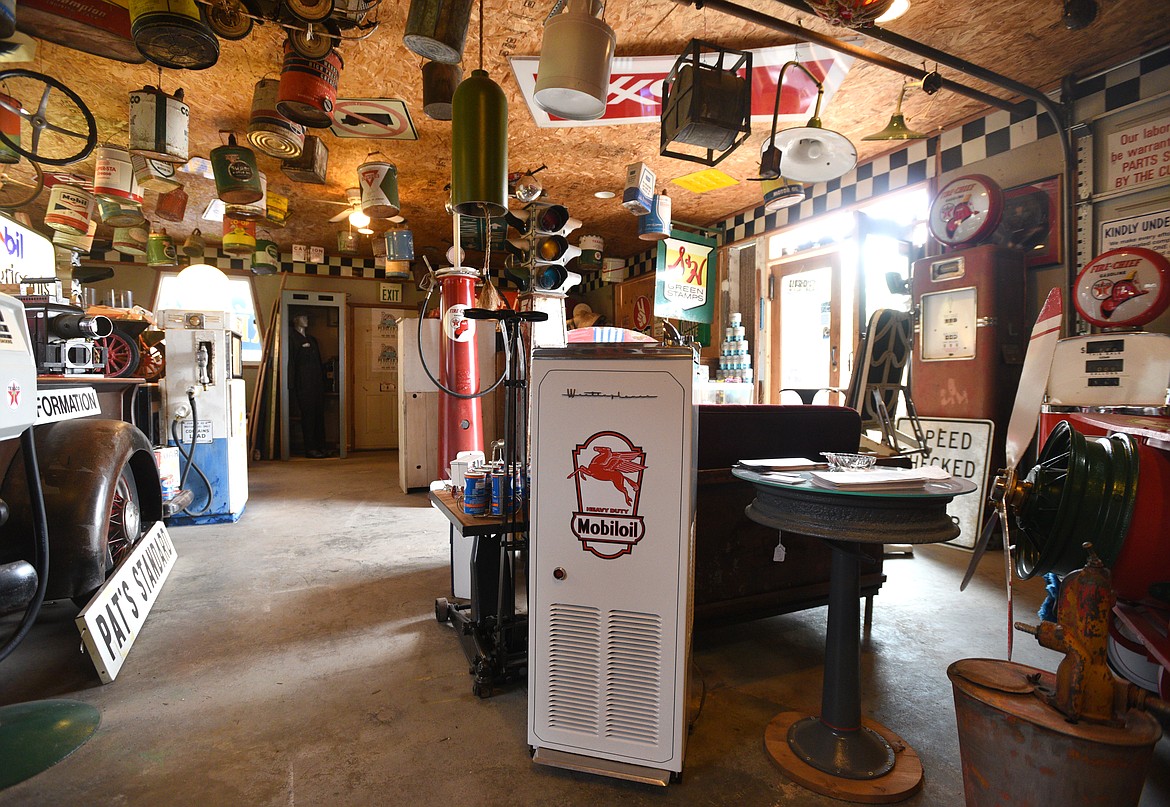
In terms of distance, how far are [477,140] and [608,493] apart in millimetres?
1296

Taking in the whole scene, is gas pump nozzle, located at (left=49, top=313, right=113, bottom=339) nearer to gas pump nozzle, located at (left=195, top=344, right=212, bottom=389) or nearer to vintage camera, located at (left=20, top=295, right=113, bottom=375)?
vintage camera, located at (left=20, top=295, right=113, bottom=375)

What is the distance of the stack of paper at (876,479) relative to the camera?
1.43 metres

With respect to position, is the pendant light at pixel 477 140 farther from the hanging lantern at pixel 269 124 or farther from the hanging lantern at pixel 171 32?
the hanging lantern at pixel 269 124

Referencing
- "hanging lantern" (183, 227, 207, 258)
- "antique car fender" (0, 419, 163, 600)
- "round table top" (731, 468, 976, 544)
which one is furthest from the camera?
"hanging lantern" (183, 227, 207, 258)

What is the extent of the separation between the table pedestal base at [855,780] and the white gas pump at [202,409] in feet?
14.6

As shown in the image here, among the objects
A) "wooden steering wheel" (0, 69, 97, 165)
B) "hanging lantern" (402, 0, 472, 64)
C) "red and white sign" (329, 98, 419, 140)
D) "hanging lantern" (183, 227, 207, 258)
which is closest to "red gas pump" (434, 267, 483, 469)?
"red and white sign" (329, 98, 419, 140)

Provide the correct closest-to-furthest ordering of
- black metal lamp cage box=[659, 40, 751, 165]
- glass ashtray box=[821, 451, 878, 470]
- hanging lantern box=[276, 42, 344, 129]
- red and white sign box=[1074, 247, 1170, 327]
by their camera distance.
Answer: glass ashtray box=[821, 451, 878, 470]
black metal lamp cage box=[659, 40, 751, 165]
hanging lantern box=[276, 42, 344, 129]
red and white sign box=[1074, 247, 1170, 327]

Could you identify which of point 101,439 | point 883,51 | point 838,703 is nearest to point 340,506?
point 101,439

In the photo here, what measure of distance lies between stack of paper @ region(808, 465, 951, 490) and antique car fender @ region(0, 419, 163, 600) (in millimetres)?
2686

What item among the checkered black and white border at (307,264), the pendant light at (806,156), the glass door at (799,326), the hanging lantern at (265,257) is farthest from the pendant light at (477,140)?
the checkered black and white border at (307,264)

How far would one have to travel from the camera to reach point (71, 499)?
7.25 ft

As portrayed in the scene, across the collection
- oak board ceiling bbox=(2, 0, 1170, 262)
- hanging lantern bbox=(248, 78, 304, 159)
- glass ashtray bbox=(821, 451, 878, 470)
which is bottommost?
glass ashtray bbox=(821, 451, 878, 470)

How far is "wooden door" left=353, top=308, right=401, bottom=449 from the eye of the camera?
29.4 feet

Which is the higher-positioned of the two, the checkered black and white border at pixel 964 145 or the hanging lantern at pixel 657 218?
the checkered black and white border at pixel 964 145
